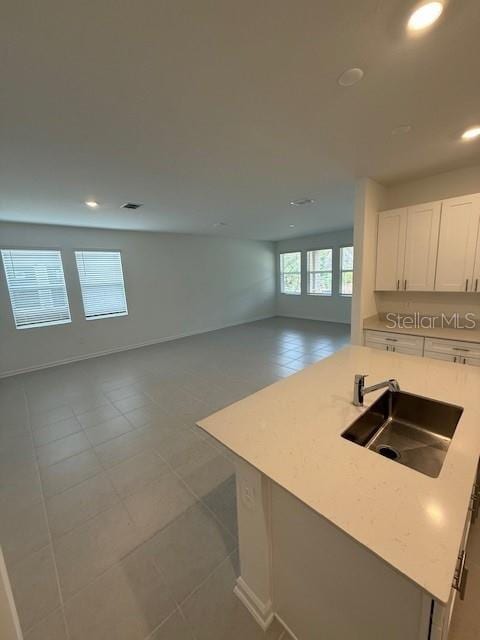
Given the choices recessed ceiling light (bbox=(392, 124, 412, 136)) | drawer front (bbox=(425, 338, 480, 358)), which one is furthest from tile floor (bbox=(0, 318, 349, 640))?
recessed ceiling light (bbox=(392, 124, 412, 136))

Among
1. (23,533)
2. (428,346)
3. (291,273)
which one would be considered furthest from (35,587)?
(291,273)

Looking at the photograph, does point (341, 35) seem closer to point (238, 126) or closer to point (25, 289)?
point (238, 126)

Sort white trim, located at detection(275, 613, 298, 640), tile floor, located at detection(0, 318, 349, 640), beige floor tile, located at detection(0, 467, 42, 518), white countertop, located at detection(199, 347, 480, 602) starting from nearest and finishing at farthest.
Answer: white countertop, located at detection(199, 347, 480, 602) → white trim, located at detection(275, 613, 298, 640) → tile floor, located at detection(0, 318, 349, 640) → beige floor tile, located at detection(0, 467, 42, 518)

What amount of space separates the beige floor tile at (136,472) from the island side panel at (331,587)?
4.16 feet

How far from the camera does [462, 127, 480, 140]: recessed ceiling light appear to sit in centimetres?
198

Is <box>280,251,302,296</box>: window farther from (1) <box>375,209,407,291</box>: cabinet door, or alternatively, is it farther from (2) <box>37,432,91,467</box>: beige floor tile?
(2) <box>37,432,91,467</box>: beige floor tile

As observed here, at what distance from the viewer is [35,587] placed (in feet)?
4.47

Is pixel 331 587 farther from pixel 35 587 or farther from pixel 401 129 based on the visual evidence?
pixel 401 129

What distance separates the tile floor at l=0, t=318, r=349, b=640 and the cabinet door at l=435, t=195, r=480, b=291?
2560 mm

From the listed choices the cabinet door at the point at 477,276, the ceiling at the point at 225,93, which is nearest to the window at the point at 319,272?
the ceiling at the point at 225,93

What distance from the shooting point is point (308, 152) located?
230cm

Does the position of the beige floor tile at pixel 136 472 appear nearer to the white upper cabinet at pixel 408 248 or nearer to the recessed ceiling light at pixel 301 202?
the white upper cabinet at pixel 408 248

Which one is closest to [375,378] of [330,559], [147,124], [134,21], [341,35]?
[330,559]

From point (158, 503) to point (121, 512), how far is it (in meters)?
0.25
